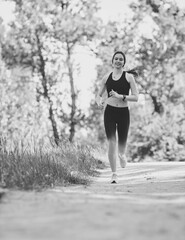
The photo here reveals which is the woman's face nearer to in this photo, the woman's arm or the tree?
the woman's arm

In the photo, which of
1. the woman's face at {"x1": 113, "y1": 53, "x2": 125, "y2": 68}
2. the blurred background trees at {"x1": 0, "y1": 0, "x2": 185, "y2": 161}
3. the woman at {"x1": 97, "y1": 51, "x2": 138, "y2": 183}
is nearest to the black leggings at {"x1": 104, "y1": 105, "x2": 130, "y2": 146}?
the woman at {"x1": 97, "y1": 51, "x2": 138, "y2": 183}

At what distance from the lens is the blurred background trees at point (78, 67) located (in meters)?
29.0

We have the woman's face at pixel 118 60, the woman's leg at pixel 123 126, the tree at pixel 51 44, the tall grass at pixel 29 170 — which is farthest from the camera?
the tree at pixel 51 44

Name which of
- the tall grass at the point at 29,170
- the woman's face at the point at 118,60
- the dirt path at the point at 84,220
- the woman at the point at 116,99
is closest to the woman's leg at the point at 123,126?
the woman at the point at 116,99

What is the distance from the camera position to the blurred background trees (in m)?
29.0

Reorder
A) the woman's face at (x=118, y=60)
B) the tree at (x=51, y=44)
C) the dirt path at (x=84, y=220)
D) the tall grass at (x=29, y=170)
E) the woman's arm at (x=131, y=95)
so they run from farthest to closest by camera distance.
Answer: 1. the tree at (x=51, y=44)
2. the woman's face at (x=118, y=60)
3. the woman's arm at (x=131, y=95)
4. the tall grass at (x=29, y=170)
5. the dirt path at (x=84, y=220)

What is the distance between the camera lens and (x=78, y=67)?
2911 cm

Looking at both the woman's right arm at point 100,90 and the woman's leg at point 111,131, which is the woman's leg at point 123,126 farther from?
the woman's right arm at point 100,90

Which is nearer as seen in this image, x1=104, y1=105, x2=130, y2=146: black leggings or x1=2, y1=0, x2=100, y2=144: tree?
x1=104, y1=105, x2=130, y2=146: black leggings

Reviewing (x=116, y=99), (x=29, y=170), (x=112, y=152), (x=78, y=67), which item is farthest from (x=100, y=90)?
(x=78, y=67)

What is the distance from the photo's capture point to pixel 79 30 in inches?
1191

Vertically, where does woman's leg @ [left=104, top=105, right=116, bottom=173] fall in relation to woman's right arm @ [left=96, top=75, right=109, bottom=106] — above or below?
below

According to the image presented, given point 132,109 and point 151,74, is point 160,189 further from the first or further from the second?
point 132,109

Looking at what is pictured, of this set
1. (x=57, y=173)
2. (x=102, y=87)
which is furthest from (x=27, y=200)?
(x=102, y=87)
